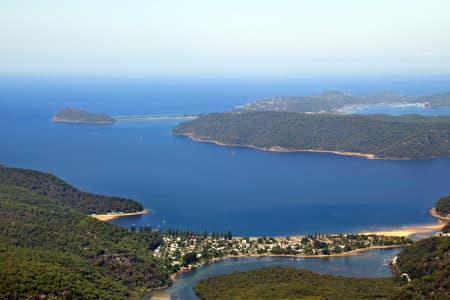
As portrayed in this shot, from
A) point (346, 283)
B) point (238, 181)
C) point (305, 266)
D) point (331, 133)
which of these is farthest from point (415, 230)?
point (331, 133)

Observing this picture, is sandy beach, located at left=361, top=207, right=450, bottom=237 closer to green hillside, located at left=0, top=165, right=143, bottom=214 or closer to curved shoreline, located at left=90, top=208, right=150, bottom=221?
curved shoreline, located at left=90, top=208, right=150, bottom=221

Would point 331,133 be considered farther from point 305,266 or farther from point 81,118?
point 305,266

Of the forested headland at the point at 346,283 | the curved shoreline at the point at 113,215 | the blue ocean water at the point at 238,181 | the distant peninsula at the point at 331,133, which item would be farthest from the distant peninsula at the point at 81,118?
the forested headland at the point at 346,283

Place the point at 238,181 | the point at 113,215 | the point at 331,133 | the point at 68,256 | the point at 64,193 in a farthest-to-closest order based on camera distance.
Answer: the point at 331,133
the point at 238,181
the point at 64,193
the point at 113,215
the point at 68,256

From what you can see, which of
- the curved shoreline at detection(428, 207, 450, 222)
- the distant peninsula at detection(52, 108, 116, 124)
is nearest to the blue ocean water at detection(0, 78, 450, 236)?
the curved shoreline at detection(428, 207, 450, 222)

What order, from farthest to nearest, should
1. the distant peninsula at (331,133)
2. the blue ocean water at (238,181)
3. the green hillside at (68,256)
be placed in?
the distant peninsula at (331,133) < the blue ocean water at (238,181) < the green hillside at (68,256)

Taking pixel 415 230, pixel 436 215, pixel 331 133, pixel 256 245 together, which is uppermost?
pixel 331 133

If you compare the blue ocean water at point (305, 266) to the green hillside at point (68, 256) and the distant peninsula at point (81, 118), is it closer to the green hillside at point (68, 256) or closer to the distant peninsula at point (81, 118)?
the green hillside at point (68, 256)

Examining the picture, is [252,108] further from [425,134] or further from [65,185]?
[65,185]
